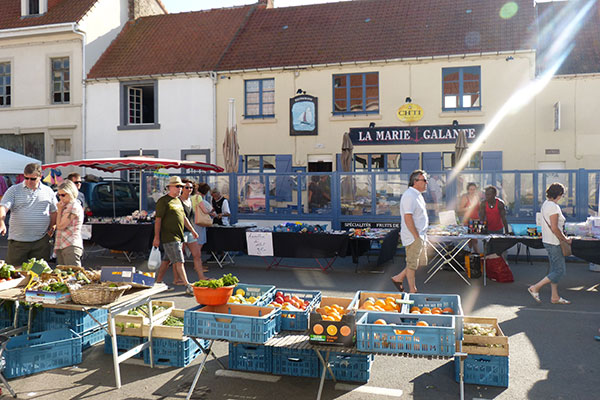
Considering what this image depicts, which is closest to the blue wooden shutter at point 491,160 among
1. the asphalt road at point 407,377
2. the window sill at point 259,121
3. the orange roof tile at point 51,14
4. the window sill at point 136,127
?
the window sill at point 259,121

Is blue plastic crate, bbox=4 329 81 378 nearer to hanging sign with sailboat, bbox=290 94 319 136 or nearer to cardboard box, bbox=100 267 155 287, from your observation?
cardboard box, bbox=100 267 155 287

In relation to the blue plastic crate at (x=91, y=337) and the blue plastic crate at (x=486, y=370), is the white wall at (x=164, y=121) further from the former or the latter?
the blue plastic crate at (x=486, y=370)

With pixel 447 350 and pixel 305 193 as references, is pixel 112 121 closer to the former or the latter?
pixel 305 193

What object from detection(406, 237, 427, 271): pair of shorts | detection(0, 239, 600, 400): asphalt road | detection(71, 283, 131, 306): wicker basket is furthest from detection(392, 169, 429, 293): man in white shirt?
detection(71, 283, 131, 306): wicker basket

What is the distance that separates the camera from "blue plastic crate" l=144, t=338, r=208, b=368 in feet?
18.1

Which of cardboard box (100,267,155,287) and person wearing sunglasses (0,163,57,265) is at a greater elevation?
person wearing sunglasses (0,163,57,265)

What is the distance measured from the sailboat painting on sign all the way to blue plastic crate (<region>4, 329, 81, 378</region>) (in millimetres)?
14568

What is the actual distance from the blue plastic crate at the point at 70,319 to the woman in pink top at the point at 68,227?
0.84 m

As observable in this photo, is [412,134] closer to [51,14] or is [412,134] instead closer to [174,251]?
[174,251]

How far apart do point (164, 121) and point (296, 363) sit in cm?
1711

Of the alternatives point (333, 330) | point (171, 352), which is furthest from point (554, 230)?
point (171, 352)

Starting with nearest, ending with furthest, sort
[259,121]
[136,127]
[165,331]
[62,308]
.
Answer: [62,308], [165,331], [259,121], [136,127]

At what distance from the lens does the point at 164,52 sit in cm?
2170

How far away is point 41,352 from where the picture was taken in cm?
539
